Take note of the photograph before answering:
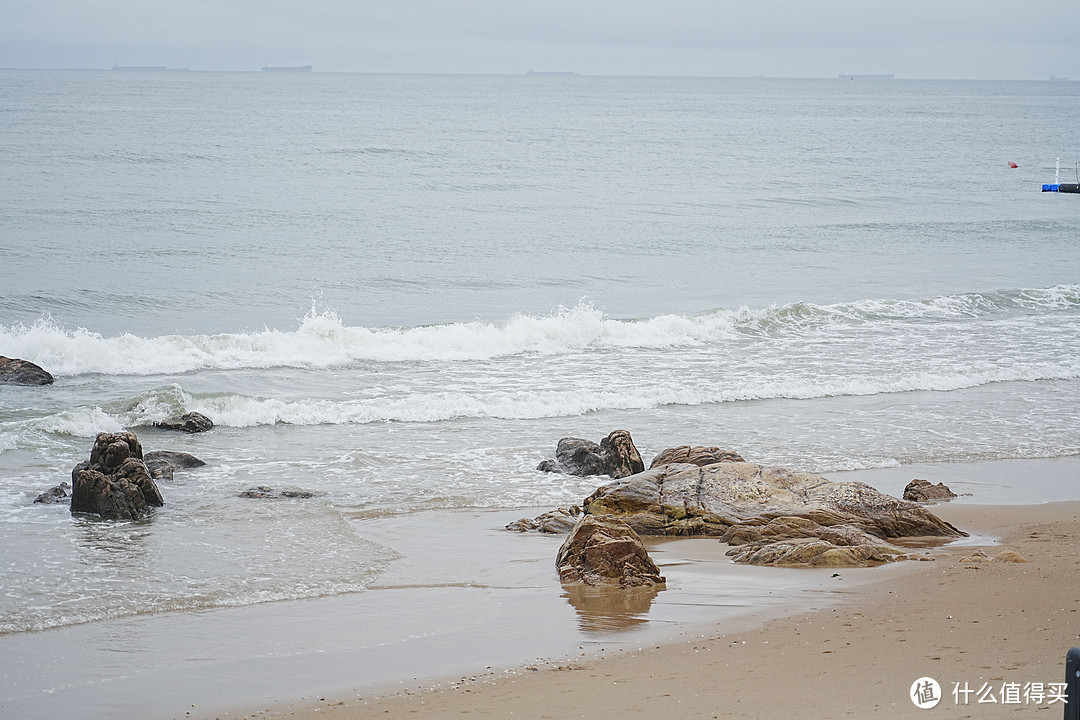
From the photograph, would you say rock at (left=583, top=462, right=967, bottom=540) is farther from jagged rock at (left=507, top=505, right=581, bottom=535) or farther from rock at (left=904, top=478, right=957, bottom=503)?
rock at (left=904, top=478, right=957, bottom=503)

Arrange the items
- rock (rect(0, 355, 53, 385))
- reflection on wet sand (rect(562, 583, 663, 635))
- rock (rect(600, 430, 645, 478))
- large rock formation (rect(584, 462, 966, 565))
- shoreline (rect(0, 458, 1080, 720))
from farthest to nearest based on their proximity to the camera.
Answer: rock (rect(0, 355, 53, 385))
rock (rect(600, 430, 645, 478))
large rock formation (rect(584, 462, 966, 565))
reflection on wet sand (rect(562, 583, 663, 635))
shoreline (rect(0, 458, 1080, 720))

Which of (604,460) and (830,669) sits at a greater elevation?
(604,460)

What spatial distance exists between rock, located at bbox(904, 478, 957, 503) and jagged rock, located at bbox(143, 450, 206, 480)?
322 inches

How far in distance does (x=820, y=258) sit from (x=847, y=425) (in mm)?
18234

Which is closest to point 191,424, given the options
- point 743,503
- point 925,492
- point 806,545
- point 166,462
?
→ point 166,462

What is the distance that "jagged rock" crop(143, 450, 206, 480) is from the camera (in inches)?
444

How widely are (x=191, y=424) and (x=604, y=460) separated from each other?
604 centimetres

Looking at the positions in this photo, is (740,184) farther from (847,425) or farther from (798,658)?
(798,658)

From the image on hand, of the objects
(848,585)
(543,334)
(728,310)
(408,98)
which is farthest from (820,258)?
(408,98)

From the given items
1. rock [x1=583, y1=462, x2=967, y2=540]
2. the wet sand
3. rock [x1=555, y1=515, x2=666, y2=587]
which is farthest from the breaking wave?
the wet sand

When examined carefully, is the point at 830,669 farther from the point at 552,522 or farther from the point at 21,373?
the point at 21,373

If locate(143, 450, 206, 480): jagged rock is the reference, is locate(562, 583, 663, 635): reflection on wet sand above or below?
below

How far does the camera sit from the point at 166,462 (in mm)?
11609

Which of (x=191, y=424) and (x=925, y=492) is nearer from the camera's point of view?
(x=925, y=492)
